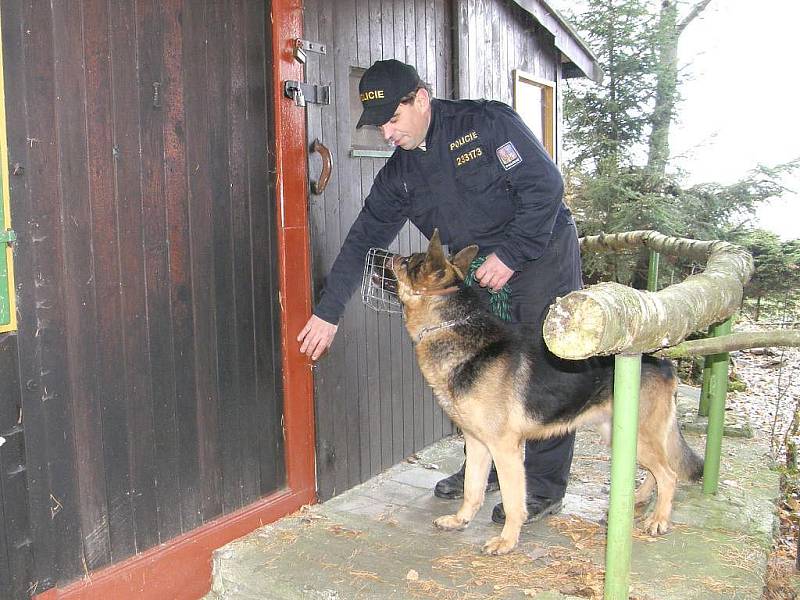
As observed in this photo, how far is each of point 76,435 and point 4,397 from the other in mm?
374

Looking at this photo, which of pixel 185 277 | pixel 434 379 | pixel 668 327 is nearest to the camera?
pixel 668 327

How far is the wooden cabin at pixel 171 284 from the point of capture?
2.69m

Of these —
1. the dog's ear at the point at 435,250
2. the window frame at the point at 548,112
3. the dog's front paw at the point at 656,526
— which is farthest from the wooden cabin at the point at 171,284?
the window frame at the point at 548,112

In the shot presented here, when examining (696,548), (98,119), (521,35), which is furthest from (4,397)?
(521,35)

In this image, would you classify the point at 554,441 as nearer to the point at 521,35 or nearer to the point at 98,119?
the point at 98,119

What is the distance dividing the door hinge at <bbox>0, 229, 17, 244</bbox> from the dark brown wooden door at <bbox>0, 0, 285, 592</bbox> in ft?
0.15

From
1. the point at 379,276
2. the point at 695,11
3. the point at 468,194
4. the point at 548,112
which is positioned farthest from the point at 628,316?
the point at 695,11

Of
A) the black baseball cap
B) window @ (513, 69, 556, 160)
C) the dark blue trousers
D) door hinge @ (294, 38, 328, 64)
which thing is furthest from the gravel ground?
door hinge @ (294, 38, 328, 64)

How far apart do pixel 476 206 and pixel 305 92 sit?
46.3 inches

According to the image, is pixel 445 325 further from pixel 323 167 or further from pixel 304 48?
pixel 304 48

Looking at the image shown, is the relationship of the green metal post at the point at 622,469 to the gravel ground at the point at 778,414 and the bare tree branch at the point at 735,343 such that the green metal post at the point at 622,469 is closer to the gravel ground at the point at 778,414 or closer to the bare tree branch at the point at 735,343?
the bare tree branch at the point at 735,343

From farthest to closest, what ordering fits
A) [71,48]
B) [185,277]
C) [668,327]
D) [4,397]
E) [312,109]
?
[312,109] < [185,277] < [71,48] < [4,397] < [668,327]

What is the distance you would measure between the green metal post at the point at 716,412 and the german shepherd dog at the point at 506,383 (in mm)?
298

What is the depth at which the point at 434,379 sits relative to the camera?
358 cm
